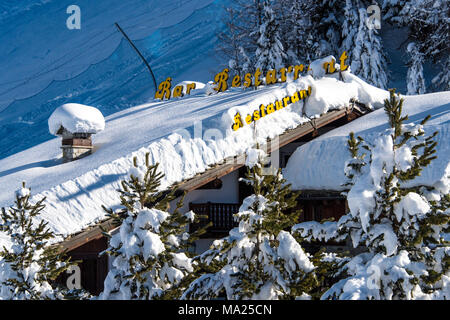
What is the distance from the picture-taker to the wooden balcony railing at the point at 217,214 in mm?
19328

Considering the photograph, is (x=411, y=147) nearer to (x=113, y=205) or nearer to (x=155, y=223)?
(x=155, y=223)

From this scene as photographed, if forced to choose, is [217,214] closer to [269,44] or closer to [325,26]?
[269,44]

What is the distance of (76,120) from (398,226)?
465 inches

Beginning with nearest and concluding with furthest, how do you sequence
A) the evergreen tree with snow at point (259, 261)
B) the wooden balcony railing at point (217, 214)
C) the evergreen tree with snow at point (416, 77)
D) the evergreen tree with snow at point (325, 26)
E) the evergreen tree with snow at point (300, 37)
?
the evergreen tree with snow at point (259, 261), the wooden balcony railing at point (217, 214), the evergreen tree with snow at point (416, 77), the evergreen tree with snow at point (300, 37), the evergreen tree with snow at point (325, 26)

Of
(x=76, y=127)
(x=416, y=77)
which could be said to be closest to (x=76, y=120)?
(x=76, y=127)

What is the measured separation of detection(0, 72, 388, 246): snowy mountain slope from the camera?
14766 millimetres

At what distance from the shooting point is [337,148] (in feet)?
61.9

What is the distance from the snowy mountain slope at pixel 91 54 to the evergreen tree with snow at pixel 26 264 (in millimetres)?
57177

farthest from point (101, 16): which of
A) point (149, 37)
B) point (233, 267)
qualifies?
point (233, 267)

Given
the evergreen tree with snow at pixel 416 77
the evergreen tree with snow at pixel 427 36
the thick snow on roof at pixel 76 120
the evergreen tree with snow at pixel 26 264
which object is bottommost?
the evergreen tree with snow at pixel 26 264

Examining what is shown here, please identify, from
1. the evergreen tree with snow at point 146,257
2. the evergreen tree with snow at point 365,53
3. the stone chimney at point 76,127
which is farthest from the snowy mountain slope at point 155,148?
the evergreen tree with snow at point 365,53

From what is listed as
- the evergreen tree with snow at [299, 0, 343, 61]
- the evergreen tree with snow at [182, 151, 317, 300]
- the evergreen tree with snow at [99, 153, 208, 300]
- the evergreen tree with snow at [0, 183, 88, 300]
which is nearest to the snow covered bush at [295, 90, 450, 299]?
the evergreen tree with snow at [182, 151, 317, 300]

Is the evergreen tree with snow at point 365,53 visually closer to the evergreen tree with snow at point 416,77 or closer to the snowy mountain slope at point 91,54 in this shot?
the evergreen tree with snow at point 416,77

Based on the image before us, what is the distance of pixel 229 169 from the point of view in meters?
17.9
